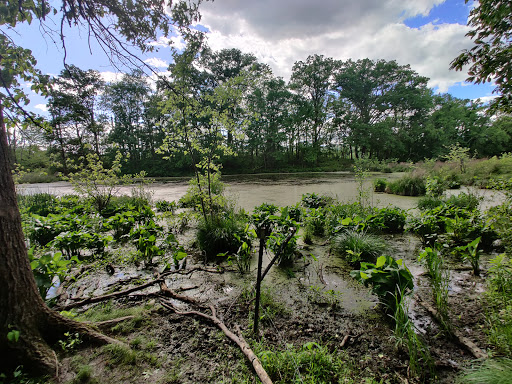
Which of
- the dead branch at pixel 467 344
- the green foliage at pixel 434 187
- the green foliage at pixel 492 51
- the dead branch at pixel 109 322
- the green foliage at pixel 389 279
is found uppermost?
the green foliage at pixel 492 51

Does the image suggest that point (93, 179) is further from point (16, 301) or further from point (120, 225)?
point (16, 301)

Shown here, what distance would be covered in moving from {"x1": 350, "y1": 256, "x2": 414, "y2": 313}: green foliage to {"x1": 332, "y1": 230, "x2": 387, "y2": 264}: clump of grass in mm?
877

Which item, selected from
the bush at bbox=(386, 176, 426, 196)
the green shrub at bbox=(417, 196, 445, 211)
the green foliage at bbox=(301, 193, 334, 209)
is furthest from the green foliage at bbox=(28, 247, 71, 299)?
the bush at bbox=(386, 176, 426, 196)

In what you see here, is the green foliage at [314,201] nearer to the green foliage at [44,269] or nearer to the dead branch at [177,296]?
the dead branch at [177,296]

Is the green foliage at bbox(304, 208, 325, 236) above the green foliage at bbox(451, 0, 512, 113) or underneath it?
underneath

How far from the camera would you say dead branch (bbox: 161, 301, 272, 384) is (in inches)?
45.6

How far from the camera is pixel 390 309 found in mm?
1871

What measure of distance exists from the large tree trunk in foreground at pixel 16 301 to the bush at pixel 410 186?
925 cm

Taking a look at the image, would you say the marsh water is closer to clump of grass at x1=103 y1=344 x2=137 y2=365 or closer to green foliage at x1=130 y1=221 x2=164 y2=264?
green foliage at x1=130 y1=221 x2=164 y2=264

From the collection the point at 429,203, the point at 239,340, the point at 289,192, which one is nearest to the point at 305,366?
the point at 239,340

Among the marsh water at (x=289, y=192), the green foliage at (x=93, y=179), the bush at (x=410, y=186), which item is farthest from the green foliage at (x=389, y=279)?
the bush at (x=410, y=186)

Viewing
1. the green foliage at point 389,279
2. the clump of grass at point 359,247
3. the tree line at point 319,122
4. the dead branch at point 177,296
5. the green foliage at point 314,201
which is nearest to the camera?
the green foliage at point 389,279

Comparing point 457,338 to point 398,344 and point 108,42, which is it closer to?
point 398,344

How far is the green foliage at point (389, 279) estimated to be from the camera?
A: 5.61 ft
